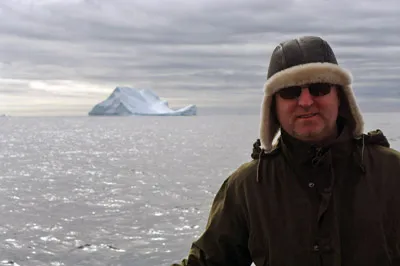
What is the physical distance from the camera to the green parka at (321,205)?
2605 millimetres

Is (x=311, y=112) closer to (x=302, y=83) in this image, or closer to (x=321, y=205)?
(x=302, y=83)

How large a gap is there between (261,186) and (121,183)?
23027 mm

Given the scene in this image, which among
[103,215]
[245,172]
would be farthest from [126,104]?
[245,172]

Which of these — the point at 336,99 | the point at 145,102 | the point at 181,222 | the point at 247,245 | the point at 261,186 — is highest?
the point at 145,102

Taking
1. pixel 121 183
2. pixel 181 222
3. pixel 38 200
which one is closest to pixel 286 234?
pixel 181 222

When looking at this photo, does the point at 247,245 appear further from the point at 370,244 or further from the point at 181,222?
the point at 181,222

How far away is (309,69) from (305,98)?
0.49 feet

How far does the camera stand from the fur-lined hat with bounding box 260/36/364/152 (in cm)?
271

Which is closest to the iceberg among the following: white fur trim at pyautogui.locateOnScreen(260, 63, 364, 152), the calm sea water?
the calm sea water

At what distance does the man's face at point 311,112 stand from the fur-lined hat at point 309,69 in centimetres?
5

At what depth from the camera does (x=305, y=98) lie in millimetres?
2703

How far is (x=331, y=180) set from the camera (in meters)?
2.66

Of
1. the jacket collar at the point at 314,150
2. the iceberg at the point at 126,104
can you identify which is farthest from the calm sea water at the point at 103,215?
the iceberg at the point at 126,104

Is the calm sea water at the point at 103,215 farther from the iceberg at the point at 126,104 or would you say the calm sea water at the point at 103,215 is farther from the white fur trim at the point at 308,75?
the iceberg at the point at 126,104
